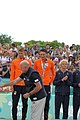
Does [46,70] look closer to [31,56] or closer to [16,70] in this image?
[16,70]

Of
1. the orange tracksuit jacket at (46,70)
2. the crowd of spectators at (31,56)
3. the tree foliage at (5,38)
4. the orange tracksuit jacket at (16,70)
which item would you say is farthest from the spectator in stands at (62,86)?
the tree foliage at (5,38)

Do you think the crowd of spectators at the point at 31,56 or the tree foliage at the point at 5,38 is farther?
the tree foliage at the point at 5,38

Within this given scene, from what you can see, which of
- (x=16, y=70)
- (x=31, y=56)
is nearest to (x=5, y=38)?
(x=31, y=56)

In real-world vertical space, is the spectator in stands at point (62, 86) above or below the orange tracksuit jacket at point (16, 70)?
below

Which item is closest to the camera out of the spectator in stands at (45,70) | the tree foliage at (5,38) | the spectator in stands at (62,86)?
the spectator in stands at (45,70)

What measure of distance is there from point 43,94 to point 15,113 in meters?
2.16

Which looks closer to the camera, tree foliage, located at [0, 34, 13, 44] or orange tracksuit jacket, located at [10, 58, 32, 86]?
orange tracksuit jacket, located at [10, 58, 32, 86]

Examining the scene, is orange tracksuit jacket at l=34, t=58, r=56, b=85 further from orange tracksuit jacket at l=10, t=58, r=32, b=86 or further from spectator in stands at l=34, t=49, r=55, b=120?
orange tracksuit jacket at l=10, t=58, r=32, b=86

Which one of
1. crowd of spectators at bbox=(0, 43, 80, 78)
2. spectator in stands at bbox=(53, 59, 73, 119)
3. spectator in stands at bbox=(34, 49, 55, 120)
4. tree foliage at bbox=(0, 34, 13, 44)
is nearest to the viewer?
spectator in stands at bbox=(34, 49, 55, 120)

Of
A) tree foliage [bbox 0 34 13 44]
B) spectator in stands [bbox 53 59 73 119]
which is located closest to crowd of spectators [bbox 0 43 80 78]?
spectator in stands [bbox 53 59 73 119]

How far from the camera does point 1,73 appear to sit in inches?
459

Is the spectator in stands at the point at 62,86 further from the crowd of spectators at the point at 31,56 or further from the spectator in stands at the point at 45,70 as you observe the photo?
the crowd of spectators at the point at 31,56

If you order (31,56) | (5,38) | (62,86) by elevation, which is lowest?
(62,86)

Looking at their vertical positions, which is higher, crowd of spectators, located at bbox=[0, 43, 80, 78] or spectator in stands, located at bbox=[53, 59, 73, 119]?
crowd of spectators, located at bbox=[0, 43, 80, 78]
